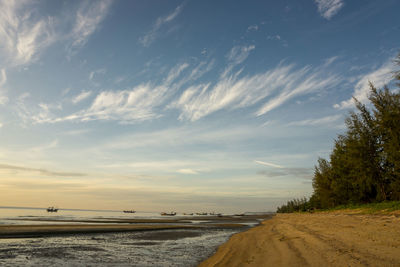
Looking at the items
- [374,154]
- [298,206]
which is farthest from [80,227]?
[298,206]

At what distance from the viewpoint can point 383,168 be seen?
127ft

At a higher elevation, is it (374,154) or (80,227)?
(374,154)

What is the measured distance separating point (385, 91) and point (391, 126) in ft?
18.4

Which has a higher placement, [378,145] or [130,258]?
[378,145]

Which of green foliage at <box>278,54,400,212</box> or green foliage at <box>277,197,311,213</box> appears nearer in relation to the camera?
green foliage at <box>278,54,400,212</box>

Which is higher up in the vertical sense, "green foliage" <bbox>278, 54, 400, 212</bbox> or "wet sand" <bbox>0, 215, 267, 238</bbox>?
"green foliage" <bbox>278, 54, 400, 212</bbox>

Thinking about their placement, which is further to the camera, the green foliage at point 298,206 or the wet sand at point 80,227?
the green foliage at point 298,206

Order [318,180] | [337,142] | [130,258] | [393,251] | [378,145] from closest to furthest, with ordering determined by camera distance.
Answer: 1. [393,251]
2. [130,258]
3. [378,145]
4. [337,142]
5. [318,180]

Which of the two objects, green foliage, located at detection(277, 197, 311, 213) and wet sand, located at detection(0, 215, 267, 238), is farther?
green foliage, located at detection(277, 197, 311, 213)

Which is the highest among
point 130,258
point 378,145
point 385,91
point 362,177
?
point 385,91

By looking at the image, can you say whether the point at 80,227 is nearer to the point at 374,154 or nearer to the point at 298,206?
the point at 374,154

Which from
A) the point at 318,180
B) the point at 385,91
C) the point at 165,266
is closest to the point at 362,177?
the point at 385,91

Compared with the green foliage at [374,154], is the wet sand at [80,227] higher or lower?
lower

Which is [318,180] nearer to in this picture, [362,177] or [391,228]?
[362,177]
